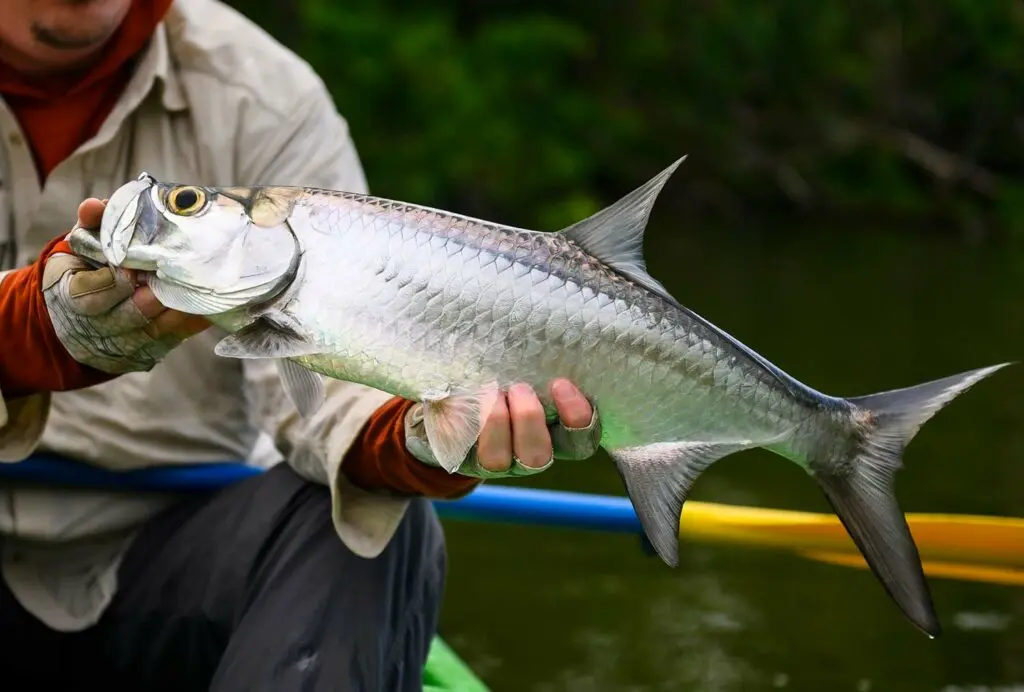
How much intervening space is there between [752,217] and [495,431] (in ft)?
59.6

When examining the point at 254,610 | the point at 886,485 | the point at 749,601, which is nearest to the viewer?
the point at 886,485

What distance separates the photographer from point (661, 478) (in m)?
1.84

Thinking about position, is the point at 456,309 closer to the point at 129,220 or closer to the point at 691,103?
the point at 129,220

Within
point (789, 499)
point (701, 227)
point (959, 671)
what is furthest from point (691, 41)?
point (959, 671)

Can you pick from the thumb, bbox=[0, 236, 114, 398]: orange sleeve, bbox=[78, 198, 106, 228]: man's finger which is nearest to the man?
bbox=[0, 236, 114, 398]: orange sleeve

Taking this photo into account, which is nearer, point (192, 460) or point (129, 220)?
point (129, 220)

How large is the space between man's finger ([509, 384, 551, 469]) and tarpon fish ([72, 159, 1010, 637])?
0.02 meters

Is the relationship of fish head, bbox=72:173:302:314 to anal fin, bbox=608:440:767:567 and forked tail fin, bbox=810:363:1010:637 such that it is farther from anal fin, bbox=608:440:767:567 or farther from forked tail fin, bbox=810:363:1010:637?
forked tail fin, bbox=810:363:1010:637

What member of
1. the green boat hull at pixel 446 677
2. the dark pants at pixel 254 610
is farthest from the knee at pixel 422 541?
the green boat hull at pixel 446 677

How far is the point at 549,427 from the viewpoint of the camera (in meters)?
1.83

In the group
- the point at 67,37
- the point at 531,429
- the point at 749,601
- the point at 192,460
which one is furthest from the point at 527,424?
the point at 749,601

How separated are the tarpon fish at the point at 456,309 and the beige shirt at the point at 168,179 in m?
0.59

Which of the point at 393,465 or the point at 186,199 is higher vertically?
the point at 186,199

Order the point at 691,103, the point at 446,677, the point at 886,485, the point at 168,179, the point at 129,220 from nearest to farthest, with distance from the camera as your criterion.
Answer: the point at 129,220 < the point at 886,485 < the point at 168,179 < the point at 446,677 < the point at 691,103
